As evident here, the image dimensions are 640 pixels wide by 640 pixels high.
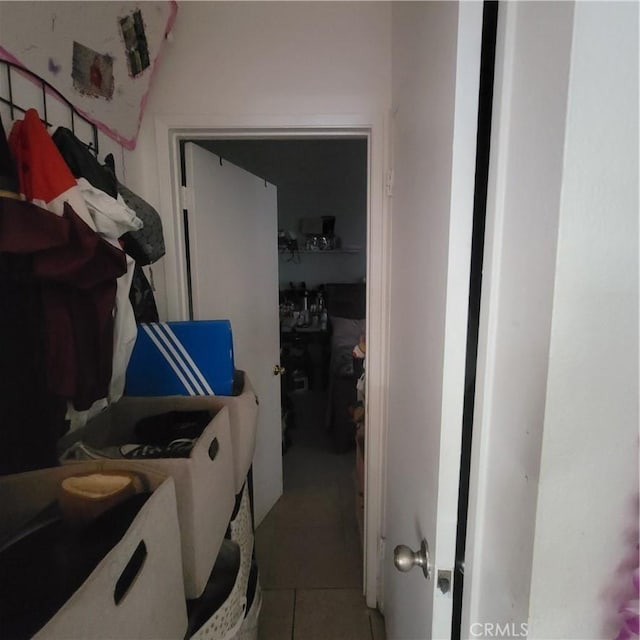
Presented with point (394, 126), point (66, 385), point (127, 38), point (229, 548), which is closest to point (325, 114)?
point (394, 126)

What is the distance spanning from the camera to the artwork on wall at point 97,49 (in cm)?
81

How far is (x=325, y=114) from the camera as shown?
1306 millimetres

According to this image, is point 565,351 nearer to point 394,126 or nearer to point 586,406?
point 586,406

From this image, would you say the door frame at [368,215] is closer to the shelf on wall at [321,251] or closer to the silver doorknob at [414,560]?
the silver doorknob at [414,560]

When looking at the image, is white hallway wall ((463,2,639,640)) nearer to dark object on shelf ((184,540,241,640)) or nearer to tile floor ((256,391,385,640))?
dark object on shelf ((184,540,241,640))

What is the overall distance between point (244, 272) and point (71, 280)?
1114mm

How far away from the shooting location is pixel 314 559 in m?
1.75

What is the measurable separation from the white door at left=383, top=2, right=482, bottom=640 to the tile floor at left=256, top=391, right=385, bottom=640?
52 centimetres

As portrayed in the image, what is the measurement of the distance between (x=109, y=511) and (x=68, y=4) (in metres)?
1.21

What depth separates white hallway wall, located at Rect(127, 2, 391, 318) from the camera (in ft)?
4.13

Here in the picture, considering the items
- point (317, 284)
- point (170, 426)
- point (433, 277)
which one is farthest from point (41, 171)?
point (317, 284)

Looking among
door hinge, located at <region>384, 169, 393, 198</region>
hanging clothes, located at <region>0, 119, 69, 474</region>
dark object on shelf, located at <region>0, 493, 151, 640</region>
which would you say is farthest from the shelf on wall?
dark object on shelf, located at <region>0, 493, 151, 640</region>

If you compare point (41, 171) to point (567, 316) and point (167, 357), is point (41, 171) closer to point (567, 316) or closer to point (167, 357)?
point (167, 357)

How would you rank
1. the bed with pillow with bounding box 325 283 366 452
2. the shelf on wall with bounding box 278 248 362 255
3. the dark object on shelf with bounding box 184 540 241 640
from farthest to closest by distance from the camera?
the shelf on wall with bounding box 278 248 362 255 < the bed with pillow with bounding box 325 283 366 452 < the dark object on shelf with bounding box 184 540 241 640
